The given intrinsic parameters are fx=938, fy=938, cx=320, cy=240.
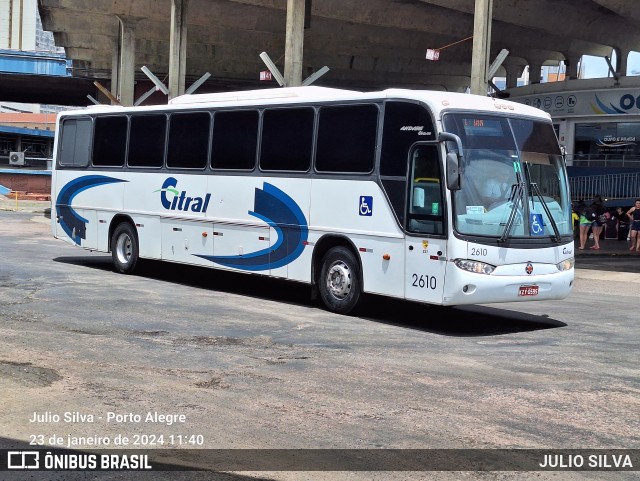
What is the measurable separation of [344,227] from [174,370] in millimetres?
5489

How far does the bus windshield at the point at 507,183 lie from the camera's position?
12.8 metres

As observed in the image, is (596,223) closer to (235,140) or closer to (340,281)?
(235,140)

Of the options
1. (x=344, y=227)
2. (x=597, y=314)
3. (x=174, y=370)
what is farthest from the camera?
(x=597, y=314)

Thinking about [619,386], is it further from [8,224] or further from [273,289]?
[8,224]

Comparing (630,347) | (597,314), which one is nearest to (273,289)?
(597,314)

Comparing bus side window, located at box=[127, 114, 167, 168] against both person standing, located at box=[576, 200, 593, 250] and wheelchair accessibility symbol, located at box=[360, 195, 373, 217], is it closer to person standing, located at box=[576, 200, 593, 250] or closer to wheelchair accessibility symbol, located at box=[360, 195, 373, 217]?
wheelchair accessibility symbol, located at box=[360, 195, 373, 217]

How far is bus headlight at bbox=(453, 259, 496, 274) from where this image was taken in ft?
41.4

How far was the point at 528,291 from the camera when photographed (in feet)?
43.1

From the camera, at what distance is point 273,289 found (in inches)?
703

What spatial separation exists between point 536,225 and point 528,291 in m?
0.94

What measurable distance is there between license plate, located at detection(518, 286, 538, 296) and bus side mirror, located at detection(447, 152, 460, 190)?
1.80 metres

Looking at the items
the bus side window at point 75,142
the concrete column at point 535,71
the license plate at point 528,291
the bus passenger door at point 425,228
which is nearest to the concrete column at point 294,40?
the bus side window at point 75,142

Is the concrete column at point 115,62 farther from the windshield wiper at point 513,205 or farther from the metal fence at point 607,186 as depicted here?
the windshield wiper at point 513,205

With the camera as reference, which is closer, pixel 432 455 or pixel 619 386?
pixel 432 455
